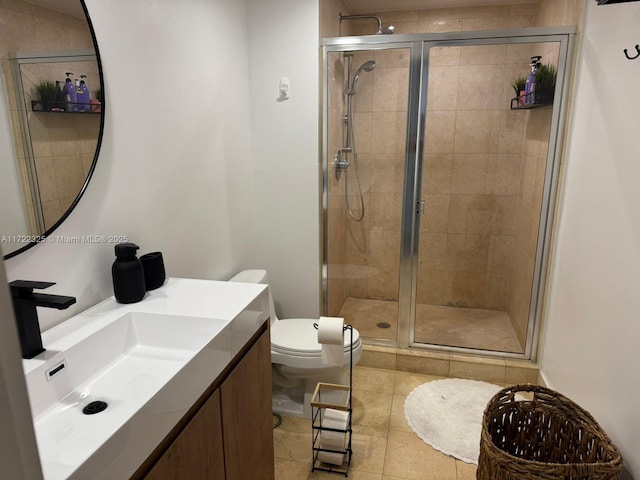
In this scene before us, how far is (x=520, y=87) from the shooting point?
108 inches

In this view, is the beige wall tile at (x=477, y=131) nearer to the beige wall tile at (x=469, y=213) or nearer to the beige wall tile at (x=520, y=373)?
the beige wall tile at (x=469, y=213)

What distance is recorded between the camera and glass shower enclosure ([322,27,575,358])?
2666 mm

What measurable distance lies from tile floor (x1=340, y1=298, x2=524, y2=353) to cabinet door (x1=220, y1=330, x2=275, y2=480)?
1455 millimetres

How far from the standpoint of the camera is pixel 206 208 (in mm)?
2287

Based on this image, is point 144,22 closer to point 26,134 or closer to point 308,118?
point 26,134

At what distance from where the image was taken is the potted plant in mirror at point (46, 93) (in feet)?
4.25

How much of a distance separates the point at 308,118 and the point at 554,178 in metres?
1.46

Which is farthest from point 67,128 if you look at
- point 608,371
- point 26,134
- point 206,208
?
point 608,371

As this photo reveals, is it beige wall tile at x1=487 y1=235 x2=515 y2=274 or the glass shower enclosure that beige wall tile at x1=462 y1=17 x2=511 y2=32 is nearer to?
the glass shower enclosure

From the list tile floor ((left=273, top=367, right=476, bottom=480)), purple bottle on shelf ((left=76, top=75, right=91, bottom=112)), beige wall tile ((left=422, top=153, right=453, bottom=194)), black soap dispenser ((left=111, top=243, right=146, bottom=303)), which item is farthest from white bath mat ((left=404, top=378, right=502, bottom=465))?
purple bottle on shelf ((left=76, top=75, right=91, bottom=112))

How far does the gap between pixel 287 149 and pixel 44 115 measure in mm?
1587

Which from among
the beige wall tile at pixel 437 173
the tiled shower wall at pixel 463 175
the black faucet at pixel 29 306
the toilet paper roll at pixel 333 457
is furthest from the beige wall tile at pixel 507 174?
the black faucet at pixel 29 306

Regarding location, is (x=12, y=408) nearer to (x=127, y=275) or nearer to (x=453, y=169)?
(x=127, y=275)

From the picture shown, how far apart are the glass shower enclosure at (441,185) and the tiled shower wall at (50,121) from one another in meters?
1.56
